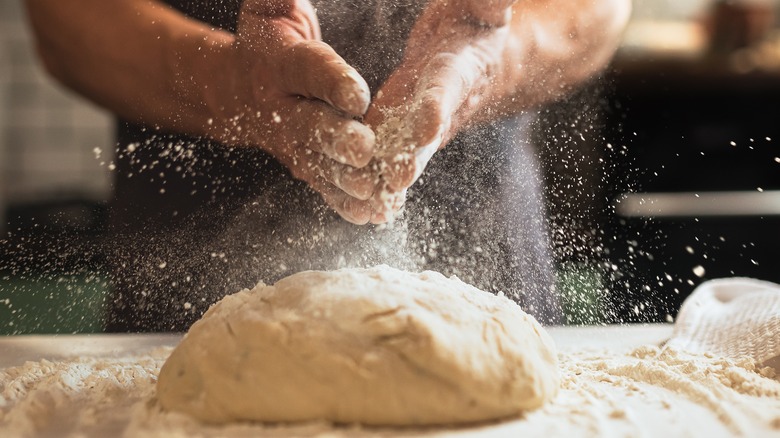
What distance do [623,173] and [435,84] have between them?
916 mm

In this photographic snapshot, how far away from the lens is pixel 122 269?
1.48 meters

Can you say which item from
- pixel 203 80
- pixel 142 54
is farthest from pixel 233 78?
pixel 142 54

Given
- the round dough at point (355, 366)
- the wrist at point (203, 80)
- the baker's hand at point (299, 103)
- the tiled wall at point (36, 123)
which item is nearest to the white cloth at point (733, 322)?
the round dough at point (355, 366)

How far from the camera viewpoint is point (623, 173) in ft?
5.74

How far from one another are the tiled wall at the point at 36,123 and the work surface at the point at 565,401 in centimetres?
109

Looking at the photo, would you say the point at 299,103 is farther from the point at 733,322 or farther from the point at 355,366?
the point at 733,322

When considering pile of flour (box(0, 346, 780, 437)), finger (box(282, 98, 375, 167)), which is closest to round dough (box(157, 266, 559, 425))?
pile of flour (box(0, 346, 780, 437))

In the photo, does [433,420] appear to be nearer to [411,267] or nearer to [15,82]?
[411,267]

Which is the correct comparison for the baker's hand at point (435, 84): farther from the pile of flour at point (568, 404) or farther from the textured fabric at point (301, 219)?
the pile of flour at point (568, 404)

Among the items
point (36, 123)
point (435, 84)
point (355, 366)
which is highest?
point (435, 84)

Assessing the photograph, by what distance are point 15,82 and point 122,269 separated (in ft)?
3.81

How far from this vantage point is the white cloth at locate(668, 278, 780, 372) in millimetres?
1080

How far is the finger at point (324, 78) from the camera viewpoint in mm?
917

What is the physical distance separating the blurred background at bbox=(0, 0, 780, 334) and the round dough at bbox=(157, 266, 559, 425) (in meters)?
0.81
